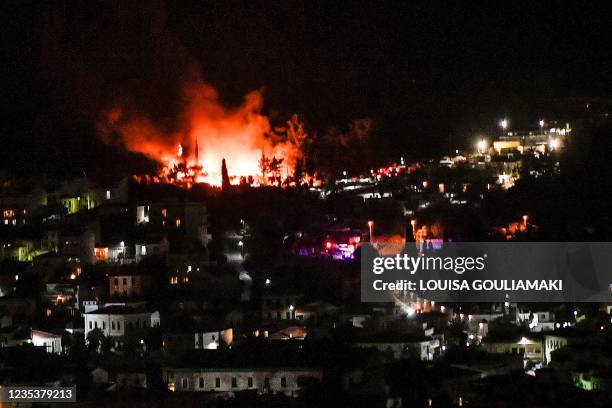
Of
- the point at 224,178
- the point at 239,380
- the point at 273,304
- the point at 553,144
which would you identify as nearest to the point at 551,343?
the point at 239,380

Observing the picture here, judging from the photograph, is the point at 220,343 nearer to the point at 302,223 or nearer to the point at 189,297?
the point at 189,297

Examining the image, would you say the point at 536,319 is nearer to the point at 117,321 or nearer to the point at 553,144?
the point at 117,321

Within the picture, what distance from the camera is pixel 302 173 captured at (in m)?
30.2

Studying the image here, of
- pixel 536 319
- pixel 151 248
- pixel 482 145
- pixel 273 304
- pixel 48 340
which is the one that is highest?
pixel 482 145

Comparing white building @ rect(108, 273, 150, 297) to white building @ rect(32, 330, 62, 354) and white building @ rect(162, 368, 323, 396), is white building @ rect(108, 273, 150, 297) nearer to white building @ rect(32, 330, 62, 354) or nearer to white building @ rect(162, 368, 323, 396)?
white building @ rect(32, 330, 62, 354)

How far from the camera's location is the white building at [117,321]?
60.1ft

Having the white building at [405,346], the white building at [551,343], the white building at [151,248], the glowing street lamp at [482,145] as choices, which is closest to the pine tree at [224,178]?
the white building at [151,248]

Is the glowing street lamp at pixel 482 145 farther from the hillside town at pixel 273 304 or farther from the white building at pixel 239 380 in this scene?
the white building at pixel 239 380

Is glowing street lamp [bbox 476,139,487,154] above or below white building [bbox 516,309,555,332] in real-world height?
above

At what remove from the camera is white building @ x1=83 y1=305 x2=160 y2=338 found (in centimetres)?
1831

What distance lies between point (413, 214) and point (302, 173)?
587cm

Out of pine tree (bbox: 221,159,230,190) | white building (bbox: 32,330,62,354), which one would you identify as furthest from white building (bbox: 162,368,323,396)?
pine tree (bbox: 221,159,230,190)

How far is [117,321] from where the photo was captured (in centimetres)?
1839

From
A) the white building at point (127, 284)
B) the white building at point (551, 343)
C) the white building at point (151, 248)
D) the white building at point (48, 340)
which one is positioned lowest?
the white building at point (551, 343)
